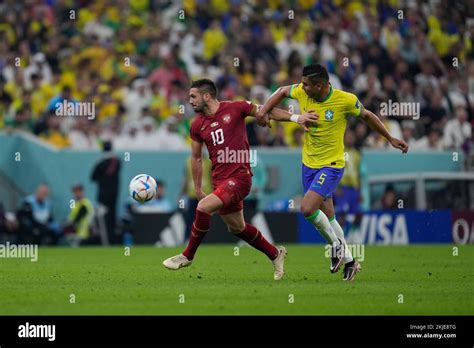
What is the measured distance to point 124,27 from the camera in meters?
27.7

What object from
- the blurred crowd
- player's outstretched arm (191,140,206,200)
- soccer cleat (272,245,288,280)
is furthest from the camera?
the blurred crowd

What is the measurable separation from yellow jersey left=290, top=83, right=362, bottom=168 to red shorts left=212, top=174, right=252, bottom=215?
0.90 m

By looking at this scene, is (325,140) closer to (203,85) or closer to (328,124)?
(328,124)

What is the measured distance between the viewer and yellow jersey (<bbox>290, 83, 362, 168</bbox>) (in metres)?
13.3

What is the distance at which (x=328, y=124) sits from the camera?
43.8ft

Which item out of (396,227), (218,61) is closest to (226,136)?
(396,227)

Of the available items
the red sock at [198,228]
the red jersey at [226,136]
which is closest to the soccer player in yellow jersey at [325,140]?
the red jersey at [226,136]

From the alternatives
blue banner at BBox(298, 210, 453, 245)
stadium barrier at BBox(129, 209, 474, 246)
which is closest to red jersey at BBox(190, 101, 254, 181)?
stadium barrier at BBox(129, 209, 474, 246)

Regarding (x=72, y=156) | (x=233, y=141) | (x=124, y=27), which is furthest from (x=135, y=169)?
(x=233, y=141)

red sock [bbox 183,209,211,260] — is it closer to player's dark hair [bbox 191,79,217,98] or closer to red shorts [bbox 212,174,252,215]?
red shorts [bbox 212,174,252,215]

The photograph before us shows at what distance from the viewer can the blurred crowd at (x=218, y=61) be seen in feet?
83.0

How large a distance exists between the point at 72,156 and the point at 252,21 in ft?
22.3

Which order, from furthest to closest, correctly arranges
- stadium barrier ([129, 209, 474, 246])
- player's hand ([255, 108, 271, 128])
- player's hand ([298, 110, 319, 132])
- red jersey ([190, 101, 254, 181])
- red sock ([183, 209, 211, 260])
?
1. stadium barrier ([129, 209, 474, 246])
2. red jersey ([190, 101, 254, 181])
3. red sock ([183, 209, 211, 260])
4. player's hand ([255, 108, 271, 128])
5. player's hand ([298, 110, 319, 132])

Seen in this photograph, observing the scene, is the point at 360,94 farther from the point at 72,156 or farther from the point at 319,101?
the point at 319,101
